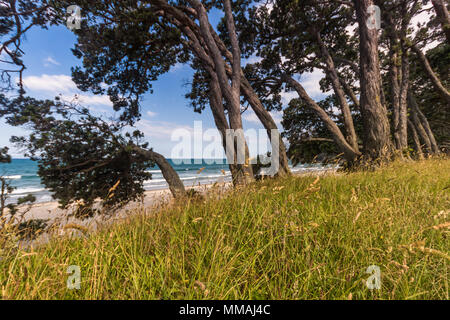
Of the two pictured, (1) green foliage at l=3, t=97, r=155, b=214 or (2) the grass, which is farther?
(1) green foliage at l=3, t=97, r=155, b=214

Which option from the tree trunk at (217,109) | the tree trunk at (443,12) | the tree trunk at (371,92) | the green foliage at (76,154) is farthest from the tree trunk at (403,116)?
the green foliage at (76,154)

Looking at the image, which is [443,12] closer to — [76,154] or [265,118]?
[265,118]

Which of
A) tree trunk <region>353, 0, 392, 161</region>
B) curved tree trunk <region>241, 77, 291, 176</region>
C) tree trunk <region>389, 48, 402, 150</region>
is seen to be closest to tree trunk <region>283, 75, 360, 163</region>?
tree trunk <region>353, 0, 392, 161</region>

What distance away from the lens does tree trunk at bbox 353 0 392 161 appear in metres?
4.89

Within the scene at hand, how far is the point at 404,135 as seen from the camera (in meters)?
6.44

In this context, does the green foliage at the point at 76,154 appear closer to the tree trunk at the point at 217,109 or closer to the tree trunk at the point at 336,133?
the tree trunk at the point at 217,109

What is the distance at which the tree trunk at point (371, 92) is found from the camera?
489cm

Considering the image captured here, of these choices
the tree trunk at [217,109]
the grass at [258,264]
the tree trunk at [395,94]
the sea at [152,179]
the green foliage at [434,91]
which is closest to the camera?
the grass at [258,264]

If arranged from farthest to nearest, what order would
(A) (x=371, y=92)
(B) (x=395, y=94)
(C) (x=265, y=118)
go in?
(B) (x=395, y=94)
(C) (x=265, y=118)
(A) (x=371, y=92)

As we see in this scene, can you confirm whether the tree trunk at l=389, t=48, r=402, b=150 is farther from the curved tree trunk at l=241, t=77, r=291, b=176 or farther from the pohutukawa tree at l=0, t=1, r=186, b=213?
the pohutukawa tree at l=0, t=1, r=186, b=213

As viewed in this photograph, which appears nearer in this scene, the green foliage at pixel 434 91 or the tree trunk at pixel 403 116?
the tree trunk at pixel 403 116

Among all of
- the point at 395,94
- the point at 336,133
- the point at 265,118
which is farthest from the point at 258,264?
the point at 395,94

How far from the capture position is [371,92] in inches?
195
